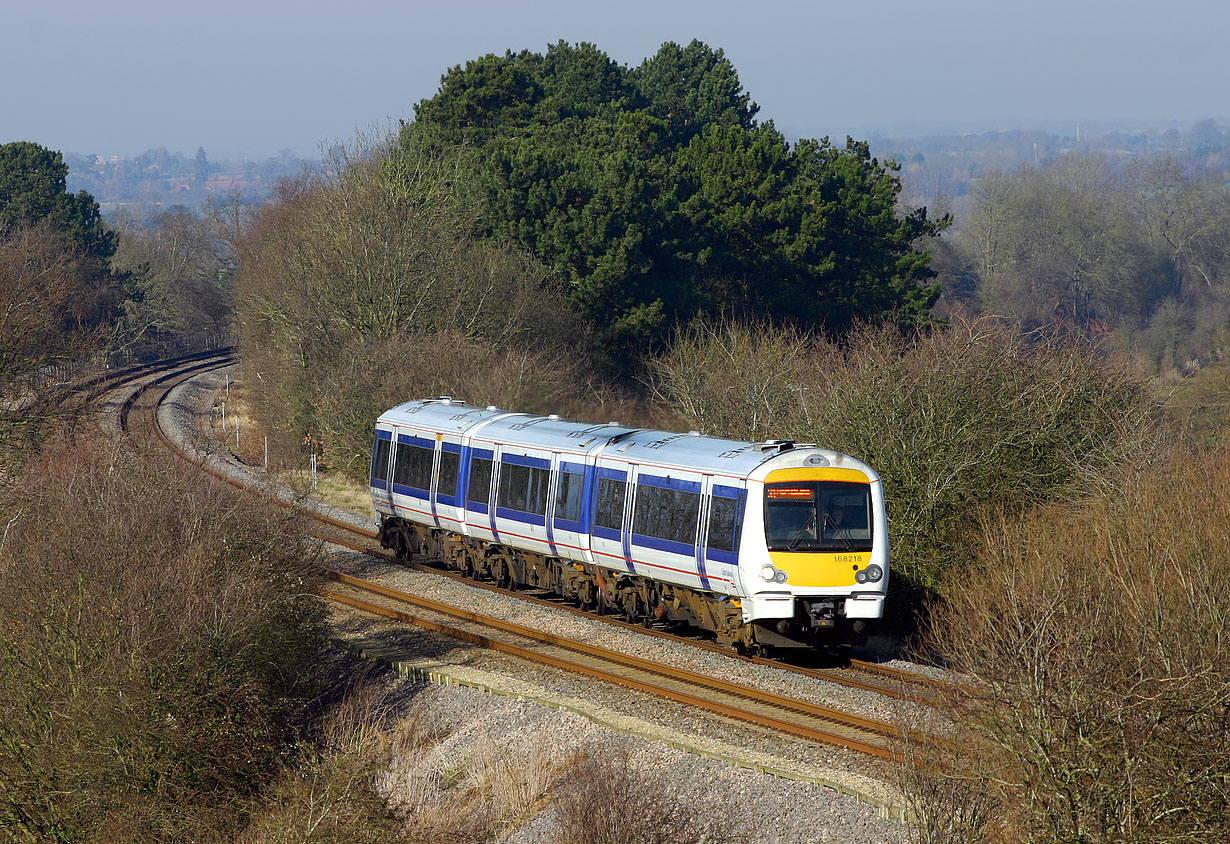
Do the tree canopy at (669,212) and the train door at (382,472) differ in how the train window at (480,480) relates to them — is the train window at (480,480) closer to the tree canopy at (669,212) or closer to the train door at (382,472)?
the train door at (382,472)

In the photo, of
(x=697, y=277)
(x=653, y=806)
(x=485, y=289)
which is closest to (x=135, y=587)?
(x=653, y=806)

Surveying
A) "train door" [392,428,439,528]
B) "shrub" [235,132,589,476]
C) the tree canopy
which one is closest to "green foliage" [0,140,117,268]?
the tree canopy

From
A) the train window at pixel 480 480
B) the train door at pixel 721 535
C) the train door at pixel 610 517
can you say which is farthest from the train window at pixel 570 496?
the train door at pixel 721 535

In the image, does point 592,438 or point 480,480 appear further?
point 480,480

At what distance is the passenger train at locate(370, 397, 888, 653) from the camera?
52.9ft

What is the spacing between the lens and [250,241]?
68.8 meters

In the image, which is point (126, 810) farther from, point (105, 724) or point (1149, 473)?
point (1149, 473)

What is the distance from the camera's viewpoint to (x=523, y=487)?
2078cm

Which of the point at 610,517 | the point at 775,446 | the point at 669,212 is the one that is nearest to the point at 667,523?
the point at 610,517

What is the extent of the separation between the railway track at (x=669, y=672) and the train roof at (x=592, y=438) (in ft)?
8.36

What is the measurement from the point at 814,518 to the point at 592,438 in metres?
4.65

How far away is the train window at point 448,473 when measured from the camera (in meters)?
22.6

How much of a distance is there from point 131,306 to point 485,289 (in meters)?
36.9

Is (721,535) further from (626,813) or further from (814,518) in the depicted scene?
(626,813)
